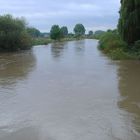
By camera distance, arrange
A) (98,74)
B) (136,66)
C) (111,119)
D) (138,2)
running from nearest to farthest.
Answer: (111,119)
(98,74)
(136,66)
(138,2)

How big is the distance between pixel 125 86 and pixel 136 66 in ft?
25.7

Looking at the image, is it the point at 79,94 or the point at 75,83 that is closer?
the point at 79,94

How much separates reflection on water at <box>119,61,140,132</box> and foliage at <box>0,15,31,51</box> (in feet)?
64.2

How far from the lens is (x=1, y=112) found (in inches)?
449

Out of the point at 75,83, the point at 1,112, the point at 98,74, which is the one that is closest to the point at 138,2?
the point at 98,74

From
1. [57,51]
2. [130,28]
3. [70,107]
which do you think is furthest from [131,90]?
[57,51]

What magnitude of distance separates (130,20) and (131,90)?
1358 centimetres

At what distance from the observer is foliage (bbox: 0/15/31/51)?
4000 cm

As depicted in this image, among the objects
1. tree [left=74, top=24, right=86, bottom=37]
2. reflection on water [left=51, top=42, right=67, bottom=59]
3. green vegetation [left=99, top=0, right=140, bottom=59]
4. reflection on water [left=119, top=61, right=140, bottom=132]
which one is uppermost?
green vegetation [left=99, top=0, right=140, bottom=59]

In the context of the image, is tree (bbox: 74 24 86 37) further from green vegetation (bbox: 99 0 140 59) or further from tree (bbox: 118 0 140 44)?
tree (bbox: 118 0 140 44)

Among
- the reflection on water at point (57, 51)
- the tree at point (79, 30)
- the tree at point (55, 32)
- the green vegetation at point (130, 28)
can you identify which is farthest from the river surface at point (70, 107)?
the tree at point (79, 30)

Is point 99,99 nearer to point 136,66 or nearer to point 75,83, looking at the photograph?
point 75,83

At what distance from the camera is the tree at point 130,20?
27.1m

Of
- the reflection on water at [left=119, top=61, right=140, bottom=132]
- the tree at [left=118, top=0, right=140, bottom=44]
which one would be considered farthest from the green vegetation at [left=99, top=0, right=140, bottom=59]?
the reflection on water at [left=119, top=61, right=140, bottom=132]
